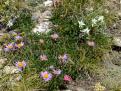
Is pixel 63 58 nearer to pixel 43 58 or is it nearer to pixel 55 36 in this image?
pixel 43 58

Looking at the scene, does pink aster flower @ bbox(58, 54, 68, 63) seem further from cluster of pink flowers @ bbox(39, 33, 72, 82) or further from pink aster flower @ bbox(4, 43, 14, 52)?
pink aster flower @ bbox(4, 43, 14, 52)

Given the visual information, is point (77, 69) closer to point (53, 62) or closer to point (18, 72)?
point (53, 62)

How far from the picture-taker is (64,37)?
5.51 m

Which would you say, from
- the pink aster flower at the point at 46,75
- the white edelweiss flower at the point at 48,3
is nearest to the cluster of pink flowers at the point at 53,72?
the pink aster flower at the point at 46,75

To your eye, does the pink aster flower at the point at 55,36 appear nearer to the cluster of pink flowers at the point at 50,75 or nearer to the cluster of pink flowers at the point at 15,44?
the cluster of pink flowers at the point at 15,44

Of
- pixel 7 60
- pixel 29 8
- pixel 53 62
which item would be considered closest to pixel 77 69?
pixel 53 62

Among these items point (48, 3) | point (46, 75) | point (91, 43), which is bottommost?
point (46, 75)

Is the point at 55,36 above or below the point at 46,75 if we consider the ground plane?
above

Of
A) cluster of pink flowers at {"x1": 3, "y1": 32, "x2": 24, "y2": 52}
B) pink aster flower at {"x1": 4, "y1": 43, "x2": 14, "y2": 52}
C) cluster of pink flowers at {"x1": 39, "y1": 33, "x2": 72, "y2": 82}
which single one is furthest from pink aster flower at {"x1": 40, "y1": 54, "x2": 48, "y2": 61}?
pink aster flower at {"x1": 4, "y1": 43, "x2": 14, "y2": 52}

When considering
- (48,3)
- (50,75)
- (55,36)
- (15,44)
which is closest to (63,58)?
(50,75)

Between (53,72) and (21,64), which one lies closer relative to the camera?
(53,72)

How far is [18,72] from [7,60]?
0.32 m

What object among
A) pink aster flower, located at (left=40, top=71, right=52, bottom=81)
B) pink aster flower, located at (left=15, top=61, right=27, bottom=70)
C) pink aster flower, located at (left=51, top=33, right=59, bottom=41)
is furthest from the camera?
pink aster flower, located at (left=51, top=33, right=59, bottom=41)

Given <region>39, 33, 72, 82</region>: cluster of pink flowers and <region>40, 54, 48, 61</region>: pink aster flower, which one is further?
<region>40, 54, 48, 61</region>: pink aster flower
